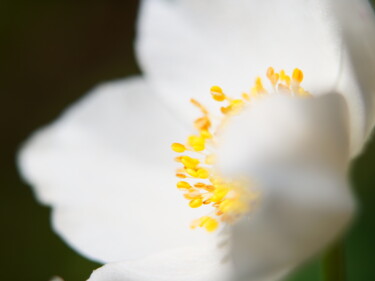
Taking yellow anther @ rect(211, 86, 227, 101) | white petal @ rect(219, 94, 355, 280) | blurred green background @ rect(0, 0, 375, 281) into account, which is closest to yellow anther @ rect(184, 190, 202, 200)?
yellow anther @ rect(211, 86, 227, 101)

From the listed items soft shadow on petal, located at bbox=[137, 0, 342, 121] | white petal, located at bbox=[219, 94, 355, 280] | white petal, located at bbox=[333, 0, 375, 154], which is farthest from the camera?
soft shadow on petal, located at bbox=[137, 0, 342, 121]

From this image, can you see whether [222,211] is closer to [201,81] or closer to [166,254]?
[166,254]

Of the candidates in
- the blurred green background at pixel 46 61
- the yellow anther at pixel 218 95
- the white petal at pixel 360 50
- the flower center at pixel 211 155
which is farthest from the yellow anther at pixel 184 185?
the blurred green background at pixel 46 61

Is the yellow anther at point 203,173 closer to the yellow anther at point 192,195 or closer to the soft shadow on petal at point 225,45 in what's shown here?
the yellow anther at point 192,195

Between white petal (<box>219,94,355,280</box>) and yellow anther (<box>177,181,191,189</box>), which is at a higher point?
white petal (<box>219,94,355,280</box>)

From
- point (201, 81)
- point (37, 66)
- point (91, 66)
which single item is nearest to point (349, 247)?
point (201, 81)

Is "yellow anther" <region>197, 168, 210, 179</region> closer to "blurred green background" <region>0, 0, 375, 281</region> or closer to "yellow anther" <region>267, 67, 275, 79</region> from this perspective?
"yellow anther" <region>267, 67, 275, 79</region>
